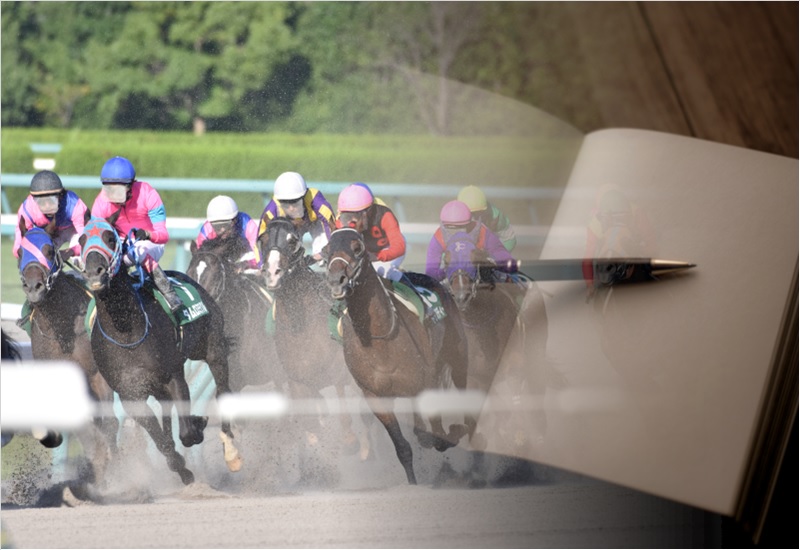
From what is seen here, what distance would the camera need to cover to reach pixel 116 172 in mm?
1003

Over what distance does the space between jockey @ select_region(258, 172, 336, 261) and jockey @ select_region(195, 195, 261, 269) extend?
26mm

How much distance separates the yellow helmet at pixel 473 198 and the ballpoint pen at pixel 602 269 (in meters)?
0.10

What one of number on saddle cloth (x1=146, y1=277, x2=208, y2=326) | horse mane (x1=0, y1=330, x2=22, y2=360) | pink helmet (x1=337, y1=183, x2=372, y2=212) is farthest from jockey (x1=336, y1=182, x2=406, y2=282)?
horse mane (x1=0, y1=330, x2=22, y2=360)

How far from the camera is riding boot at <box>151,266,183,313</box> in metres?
1.01

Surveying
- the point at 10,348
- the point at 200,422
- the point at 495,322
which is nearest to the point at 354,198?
the point at 495,322

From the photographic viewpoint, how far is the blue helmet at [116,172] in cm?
100

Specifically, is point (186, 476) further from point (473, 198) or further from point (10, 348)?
point (473, 198)

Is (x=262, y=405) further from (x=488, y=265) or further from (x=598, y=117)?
(x=598, y=117)

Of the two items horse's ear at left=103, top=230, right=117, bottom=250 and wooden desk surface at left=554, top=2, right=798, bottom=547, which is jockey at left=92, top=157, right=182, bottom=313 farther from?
wooden desk surface at left=554, top=2, right=798, bottom=547

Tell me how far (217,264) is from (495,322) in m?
0.36

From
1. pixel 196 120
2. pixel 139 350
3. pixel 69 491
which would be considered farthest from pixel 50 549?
pixel 196 120

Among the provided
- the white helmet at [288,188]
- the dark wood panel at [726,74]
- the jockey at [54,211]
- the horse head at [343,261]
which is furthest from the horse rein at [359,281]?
the dark wood panel at [726,74]

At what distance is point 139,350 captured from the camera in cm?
101

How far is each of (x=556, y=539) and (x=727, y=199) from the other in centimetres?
51
